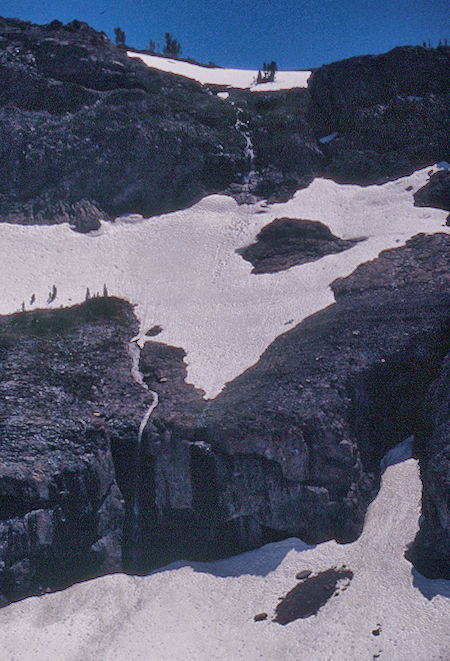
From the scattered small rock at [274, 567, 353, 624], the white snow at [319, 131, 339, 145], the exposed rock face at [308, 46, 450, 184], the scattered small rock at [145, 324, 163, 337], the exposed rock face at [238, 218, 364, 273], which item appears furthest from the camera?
the white snow at [319, 131, 339, 145]

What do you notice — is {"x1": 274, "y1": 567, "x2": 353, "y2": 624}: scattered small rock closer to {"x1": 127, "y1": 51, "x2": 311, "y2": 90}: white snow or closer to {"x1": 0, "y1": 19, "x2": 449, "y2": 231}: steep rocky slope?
{"x1": 0, "y1": 19, "x2": 449, "y2": 231}: steep rocky slope

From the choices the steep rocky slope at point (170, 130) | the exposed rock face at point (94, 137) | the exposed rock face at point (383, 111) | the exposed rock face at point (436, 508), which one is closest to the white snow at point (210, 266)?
the steep rocky slope at point (170, 130)

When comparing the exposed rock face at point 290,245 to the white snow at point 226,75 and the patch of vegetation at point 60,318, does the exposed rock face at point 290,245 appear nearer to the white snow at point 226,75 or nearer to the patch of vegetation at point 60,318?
the patch of vegetation at point 60,318

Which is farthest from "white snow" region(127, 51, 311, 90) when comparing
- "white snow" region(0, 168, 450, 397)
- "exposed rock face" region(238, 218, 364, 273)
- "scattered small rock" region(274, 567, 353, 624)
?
"scattered small rock" region(274, 567, 353, 624)

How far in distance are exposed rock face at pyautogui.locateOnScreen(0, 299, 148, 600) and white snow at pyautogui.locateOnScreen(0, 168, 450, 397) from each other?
381cm

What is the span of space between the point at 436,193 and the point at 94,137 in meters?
23.1

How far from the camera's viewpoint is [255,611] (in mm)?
18281

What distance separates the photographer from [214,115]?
48.9m

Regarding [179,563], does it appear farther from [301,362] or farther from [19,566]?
[301,362]

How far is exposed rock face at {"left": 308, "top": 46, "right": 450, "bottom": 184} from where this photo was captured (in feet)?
147

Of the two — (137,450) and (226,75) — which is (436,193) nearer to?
(137,450)

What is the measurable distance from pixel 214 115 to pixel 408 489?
3606 cm

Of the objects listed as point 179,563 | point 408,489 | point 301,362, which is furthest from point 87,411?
point 408,489

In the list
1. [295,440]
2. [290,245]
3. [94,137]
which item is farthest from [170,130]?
[295,440]
